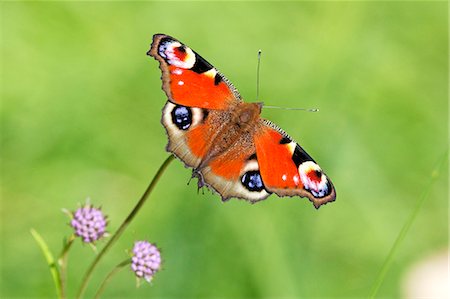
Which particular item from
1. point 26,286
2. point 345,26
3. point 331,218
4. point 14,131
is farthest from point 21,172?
point 345,26

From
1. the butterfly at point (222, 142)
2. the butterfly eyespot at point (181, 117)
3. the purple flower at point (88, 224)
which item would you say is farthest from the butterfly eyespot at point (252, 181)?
the purple flower at point (88, 224)

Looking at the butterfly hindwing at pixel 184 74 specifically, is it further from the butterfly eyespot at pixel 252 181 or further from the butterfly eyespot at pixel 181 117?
the butterfly eyespot at pixel 252 181

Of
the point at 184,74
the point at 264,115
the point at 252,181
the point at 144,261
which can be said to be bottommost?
the point at 144,261

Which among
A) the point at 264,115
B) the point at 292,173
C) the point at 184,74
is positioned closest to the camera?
the point at 292,173

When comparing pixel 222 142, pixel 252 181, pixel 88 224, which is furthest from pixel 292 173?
pixel 88 224

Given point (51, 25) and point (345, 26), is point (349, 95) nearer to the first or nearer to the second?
point (345, 26)

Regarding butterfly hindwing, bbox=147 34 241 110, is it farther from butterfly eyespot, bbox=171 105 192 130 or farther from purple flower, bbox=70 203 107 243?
purple flower, bbox=70 203 107 243

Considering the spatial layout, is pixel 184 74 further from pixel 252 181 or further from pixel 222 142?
pixel 252 181
